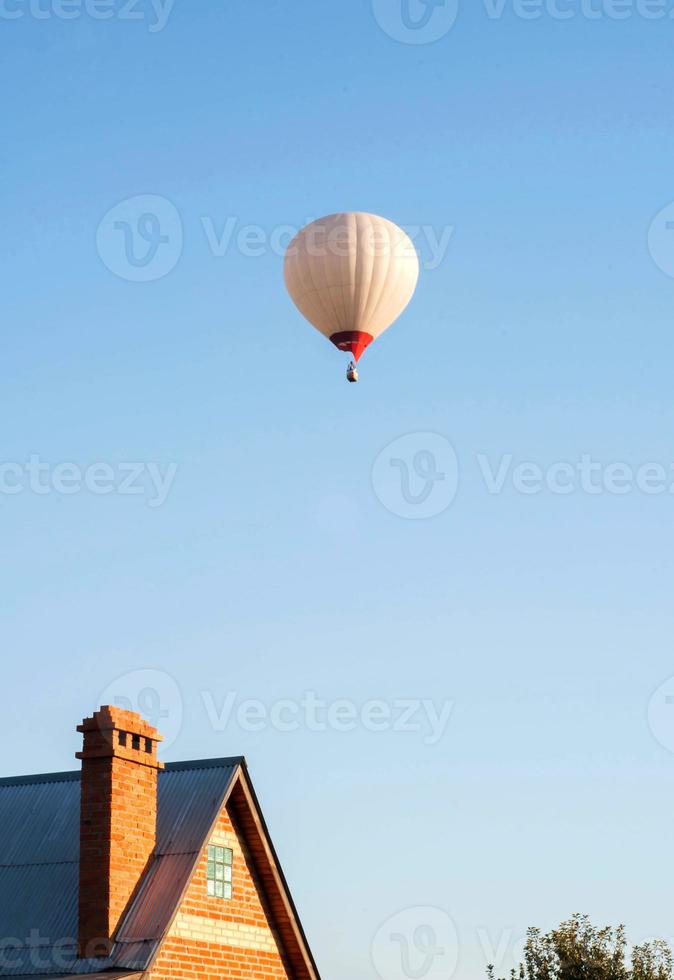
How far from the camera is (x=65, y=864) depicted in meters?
25.6

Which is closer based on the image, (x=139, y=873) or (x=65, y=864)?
(x=139, y=873)

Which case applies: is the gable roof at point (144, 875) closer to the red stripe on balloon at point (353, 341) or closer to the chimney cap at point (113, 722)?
the chimney cap at point (113, 722)

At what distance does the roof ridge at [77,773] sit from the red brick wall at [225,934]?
0.91m

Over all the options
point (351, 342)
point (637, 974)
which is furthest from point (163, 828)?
point (637, 974)

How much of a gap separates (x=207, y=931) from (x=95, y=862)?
8.26 ft

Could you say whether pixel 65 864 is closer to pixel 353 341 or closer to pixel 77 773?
pixel 77 773

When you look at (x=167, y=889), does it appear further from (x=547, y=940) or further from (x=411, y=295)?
(x=547, y=940)

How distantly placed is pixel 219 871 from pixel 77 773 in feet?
10.7

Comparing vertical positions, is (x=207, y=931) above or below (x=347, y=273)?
below

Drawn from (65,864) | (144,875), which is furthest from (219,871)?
(65,864)

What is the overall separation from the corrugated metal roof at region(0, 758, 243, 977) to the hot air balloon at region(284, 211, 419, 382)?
12.5 meters

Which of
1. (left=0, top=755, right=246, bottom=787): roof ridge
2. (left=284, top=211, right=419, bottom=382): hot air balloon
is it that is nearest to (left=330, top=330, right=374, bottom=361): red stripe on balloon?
(left=284, top=211, right=419, bottom=382): hot air balloon

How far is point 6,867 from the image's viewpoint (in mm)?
26125

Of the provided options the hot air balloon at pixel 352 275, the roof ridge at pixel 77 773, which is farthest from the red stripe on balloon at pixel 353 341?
the roof ridge at pixel 77 773
